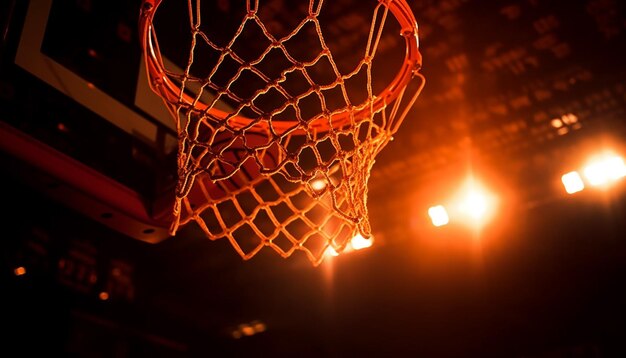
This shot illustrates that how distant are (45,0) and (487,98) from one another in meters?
1.96

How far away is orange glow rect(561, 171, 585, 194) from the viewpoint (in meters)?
3.05

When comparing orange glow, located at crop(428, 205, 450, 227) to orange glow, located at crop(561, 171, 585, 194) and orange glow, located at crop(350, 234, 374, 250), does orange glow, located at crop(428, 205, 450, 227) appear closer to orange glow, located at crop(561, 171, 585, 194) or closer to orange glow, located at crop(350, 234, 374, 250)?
orange glow, located at crop(350, 234, 374, 250)

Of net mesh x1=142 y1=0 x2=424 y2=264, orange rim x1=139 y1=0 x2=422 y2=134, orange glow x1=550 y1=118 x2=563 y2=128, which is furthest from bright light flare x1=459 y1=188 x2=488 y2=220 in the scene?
orange rim x1=139 y1=0 x2=422 y2=134

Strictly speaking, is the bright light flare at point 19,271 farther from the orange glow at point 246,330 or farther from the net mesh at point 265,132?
the orange glow at point 246,330

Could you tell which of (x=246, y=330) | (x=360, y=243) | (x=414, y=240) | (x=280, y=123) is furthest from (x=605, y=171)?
(x=246, y=330)

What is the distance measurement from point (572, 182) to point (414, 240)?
Result: 0.89 m

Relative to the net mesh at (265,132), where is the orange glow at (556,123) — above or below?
above

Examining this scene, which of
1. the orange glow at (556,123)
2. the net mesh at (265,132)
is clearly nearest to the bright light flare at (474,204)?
the orange glow at (556,123)

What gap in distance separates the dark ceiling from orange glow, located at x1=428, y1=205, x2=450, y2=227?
0.19 ft

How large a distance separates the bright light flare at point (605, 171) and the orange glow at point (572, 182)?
0.14 ft

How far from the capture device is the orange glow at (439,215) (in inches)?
132

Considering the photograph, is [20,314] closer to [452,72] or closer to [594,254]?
[452,72]

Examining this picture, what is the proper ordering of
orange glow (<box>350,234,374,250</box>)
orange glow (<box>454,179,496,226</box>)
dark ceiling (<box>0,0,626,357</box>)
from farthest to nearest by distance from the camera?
orange glow (<box>350,234,374,250</box>) < orange glow (<box>454,179,496,226</box>) < dark ceiling (<box>0,0,626,357</box>)

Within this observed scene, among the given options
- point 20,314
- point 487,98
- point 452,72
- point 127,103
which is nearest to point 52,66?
point 127,103
